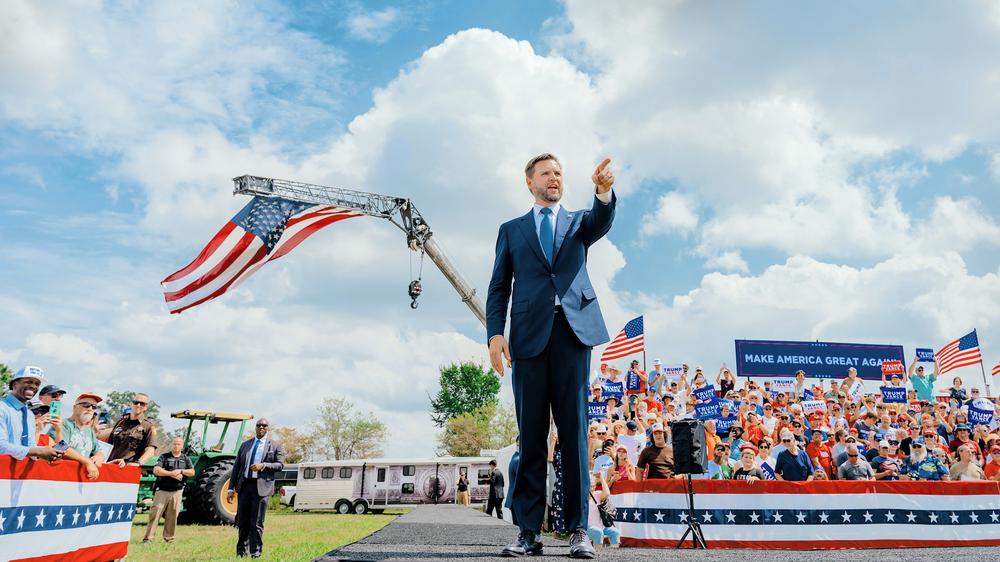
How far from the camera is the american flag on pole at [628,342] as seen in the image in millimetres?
19250

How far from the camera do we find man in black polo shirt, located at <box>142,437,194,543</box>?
1022 cm

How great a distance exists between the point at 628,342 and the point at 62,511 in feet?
51.2

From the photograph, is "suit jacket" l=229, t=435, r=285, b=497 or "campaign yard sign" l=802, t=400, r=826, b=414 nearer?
"suit jacket" l=229, t=435, r=285, b=497

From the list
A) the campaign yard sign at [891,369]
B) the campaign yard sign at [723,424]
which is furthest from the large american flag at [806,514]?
the campaign yard sign at [891,369]

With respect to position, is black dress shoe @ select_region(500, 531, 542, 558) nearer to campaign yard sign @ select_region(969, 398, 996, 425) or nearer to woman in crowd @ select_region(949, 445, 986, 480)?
woman in crowd @ select_region(949, 445, 986, 480)

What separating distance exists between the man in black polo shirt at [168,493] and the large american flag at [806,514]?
268 inches

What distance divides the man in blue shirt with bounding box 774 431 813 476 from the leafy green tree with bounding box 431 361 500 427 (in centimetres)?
6227

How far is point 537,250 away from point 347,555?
1.61 meters

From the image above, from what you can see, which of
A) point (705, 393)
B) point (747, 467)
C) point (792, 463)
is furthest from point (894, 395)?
point (747, 467)

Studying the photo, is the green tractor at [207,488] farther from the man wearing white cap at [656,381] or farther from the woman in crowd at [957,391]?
the woman in crowd at [957,391]

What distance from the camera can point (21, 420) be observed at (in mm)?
5367

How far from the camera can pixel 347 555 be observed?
279 centimetres

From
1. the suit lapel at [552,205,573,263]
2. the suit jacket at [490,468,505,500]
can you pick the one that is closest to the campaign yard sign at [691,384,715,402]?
the suit jacket at [490,468,505,500]

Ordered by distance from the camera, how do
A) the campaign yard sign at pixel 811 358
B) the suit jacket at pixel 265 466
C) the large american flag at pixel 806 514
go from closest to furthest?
1. the suit jacket at pixel 265 466
2. the large american flag at pixel 806 514
3. the campaign yard sign at pixel 811 358
